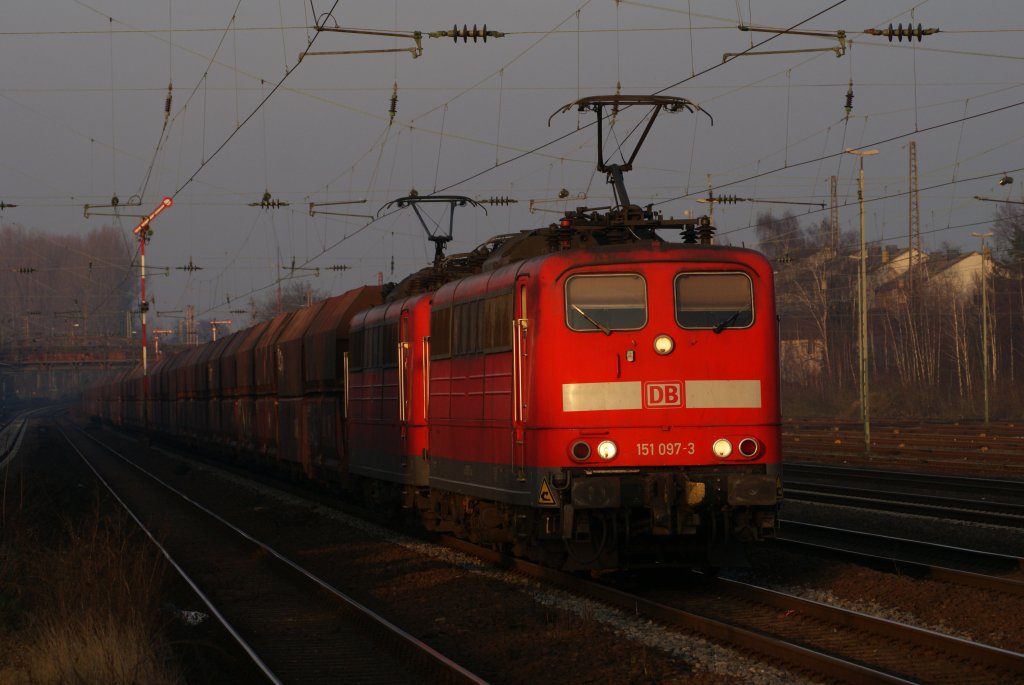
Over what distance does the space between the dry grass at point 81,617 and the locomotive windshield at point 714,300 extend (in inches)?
221

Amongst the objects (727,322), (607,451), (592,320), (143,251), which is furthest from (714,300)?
(143,251)

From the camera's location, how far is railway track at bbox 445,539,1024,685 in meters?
8.62

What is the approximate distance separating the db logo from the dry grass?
15.7ft

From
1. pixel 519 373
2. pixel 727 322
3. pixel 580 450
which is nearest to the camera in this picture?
pixel 580 450

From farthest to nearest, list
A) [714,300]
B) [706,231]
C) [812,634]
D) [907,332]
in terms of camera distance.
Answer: [907,332] → [706,231] → [714,300] → [812,634]

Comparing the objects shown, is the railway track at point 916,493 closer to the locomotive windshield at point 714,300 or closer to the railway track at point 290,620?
the locomotive windshield at point 714,300

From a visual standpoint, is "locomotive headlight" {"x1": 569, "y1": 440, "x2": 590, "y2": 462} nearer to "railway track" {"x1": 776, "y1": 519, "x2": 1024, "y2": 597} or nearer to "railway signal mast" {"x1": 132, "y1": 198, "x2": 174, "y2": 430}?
"railway track" {"x1": 776, "y1": 519, "x2": 1024, "y2": 597}

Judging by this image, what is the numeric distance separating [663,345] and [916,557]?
476cm

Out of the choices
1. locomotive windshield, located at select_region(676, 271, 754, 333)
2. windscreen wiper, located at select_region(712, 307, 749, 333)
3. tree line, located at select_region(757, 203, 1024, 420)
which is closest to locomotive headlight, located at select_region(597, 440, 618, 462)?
locomotive windshield, located at select_region(676, 271, 754, 333)

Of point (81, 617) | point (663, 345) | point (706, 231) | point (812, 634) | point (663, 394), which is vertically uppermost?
point (706, 231)

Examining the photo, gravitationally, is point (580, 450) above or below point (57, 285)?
below

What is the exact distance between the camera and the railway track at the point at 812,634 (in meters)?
8.62

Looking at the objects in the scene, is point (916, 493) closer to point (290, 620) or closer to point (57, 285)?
point (290, 620)

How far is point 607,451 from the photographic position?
11.8 m
